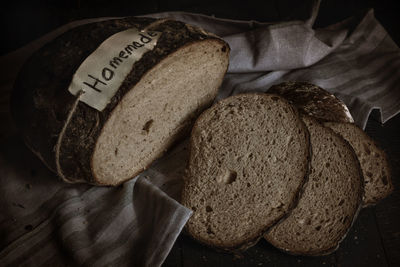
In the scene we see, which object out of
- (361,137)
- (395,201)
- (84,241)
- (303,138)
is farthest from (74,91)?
(395,201)

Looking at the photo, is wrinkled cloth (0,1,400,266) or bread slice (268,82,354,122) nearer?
wrinkled cloth (0,1,400,266)

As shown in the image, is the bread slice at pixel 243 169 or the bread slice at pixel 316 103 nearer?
the bread slice at pixel 243 169

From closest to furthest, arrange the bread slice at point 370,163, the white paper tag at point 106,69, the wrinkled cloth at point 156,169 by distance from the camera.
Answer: the white paper tag at point 106,69 < the wrinkled cloth at point 156,169 < the bread slice at point 370,163

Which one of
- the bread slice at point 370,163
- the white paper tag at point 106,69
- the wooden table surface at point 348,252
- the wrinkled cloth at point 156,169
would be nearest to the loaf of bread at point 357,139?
the bread slice at point 370,163

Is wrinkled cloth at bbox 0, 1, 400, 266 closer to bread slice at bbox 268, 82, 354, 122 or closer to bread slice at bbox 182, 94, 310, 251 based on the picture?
bread slice at bbox 182, 94, 310, 251

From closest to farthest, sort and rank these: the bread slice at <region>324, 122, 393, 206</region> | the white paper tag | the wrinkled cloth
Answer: the white paper tag < the wrinkled cloth < the bread slice at <region>324, 122, 393, 206</region>

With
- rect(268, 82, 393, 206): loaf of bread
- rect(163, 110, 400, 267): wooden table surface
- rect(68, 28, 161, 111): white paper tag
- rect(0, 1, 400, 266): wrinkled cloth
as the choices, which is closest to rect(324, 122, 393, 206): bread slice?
rect(268, 82, 393, 206): loaf of bread

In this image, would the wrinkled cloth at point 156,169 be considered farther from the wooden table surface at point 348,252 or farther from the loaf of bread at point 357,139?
the loaf of bread at point 357,139

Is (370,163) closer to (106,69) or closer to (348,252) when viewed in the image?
(348,252)
